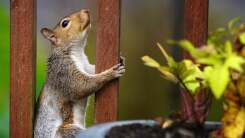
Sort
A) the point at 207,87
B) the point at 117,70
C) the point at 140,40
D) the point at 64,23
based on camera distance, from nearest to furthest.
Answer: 1. the point at 207,87
2. the point at 117,70
3. the point at 64,23
4. the point at 140,40

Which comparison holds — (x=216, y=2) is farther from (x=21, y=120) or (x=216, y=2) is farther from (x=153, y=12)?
(x=21, y=120)

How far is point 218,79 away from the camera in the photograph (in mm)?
1858

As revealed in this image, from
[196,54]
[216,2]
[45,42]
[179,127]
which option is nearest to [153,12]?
[216,2]

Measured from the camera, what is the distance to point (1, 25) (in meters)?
3.97

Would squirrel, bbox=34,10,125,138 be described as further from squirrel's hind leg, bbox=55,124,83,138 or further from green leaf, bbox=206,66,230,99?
green leaf, bbox=206,66,230,99

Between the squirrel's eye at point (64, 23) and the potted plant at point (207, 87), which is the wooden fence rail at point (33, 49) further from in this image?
the potted plant at point (207, 87)

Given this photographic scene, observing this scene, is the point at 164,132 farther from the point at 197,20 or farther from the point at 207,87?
the point at 197,20

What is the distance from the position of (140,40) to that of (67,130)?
0.70 meters

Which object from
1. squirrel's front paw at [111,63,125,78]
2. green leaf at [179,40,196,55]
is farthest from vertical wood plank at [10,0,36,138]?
green leaf at [179,40,196,55]

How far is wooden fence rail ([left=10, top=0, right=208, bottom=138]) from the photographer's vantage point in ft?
10.3

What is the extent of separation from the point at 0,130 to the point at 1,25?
608mm

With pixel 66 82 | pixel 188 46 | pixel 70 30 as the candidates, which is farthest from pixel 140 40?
pixel 188 46

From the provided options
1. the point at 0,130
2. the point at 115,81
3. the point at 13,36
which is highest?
the point at 13,36

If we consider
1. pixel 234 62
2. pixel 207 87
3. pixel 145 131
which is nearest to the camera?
pixel 234 62
